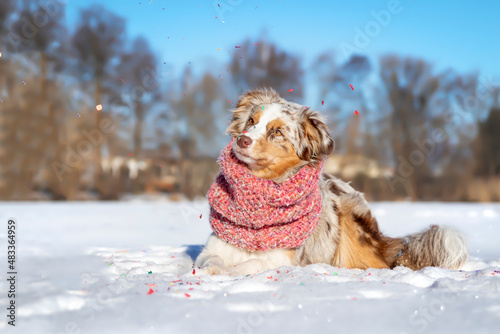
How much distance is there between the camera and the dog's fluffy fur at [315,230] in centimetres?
304

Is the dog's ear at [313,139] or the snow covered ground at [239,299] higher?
the dog's ear at [313,139]

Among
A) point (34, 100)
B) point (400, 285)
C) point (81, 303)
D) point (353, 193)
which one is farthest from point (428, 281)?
point (34, 100)

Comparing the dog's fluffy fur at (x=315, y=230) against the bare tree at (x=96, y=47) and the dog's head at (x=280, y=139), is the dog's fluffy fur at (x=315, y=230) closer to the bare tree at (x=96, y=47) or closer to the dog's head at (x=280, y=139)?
the dog's head at (x=280, y=139)

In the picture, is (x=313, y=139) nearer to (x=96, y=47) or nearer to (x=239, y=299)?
(x=239, y=299)

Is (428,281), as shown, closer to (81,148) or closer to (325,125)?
(325,125)

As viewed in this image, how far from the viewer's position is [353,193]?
368 centimetres

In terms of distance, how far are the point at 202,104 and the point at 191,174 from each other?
1656mm

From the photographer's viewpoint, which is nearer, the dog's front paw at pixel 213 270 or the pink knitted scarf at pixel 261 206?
the dog's front paw at pixel 213 270

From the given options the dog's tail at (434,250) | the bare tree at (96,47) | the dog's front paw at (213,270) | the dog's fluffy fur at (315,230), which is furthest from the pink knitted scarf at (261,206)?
the bare tree at (96,47)

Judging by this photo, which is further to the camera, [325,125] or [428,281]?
[325,125]

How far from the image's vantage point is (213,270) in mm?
2811

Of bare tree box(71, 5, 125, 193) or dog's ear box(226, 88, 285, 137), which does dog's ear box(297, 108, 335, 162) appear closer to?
dog's ear box(226, 88, 285, 137)

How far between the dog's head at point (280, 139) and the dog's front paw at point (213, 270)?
73cm

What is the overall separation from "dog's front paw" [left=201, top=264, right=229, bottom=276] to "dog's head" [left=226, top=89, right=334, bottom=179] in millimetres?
726
